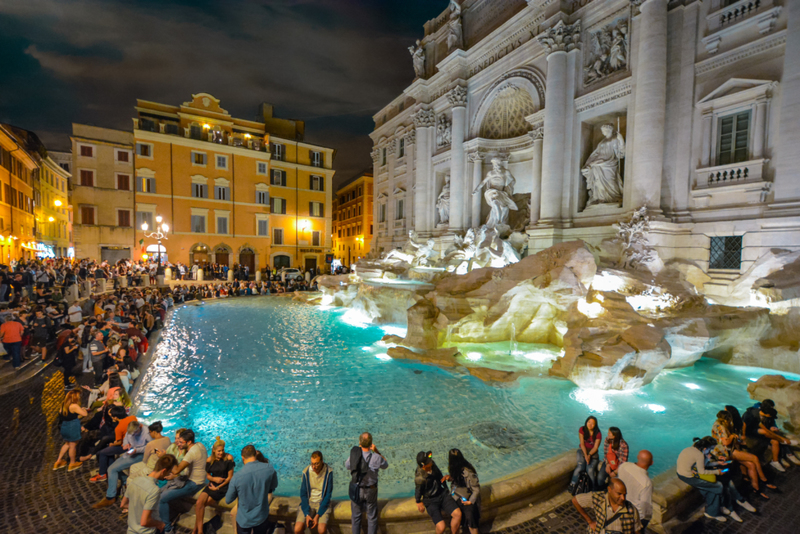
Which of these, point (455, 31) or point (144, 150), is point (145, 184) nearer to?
point (144, 150)

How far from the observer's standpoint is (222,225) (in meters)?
27.8

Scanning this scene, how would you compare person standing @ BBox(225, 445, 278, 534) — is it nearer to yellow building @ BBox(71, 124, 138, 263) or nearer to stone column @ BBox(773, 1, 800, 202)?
stone column @ BBox(773, 1, 800, 202)

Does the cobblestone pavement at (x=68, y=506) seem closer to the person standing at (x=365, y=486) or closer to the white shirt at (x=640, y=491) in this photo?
the white shirt at (x=640, y=491)

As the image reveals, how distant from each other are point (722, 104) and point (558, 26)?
6204mm

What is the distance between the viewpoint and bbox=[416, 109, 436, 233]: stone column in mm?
21469

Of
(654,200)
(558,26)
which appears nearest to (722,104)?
(654,200)

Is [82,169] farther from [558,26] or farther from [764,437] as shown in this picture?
[764,437]

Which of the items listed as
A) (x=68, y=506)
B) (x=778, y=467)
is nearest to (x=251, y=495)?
(x=68, y=506)

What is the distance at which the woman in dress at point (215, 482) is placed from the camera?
3.25 meters

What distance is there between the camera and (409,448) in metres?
4.86

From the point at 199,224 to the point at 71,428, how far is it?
25862 millimetres

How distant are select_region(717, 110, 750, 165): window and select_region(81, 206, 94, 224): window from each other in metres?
32.1

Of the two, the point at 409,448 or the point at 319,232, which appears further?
the point at 319,232

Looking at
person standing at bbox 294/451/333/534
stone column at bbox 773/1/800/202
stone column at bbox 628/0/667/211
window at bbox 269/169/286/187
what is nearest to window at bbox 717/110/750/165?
stone column at bbox 773/1/800/202
